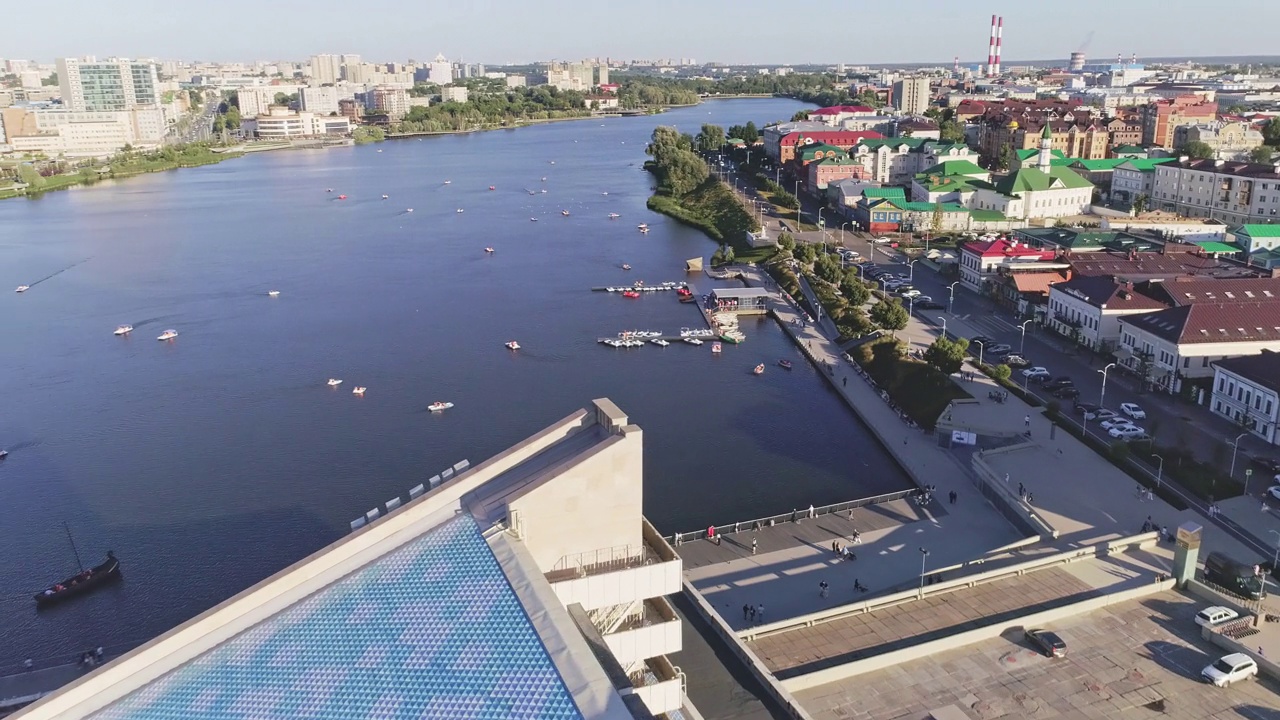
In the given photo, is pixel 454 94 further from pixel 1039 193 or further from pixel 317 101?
pixel 1039 193

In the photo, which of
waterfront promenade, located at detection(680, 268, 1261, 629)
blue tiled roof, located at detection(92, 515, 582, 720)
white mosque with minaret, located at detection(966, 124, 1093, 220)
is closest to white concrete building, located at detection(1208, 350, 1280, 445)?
waterfront promenade, located at detection(680, 268, 1261, 629)

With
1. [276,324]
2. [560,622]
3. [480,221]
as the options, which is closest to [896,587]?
[560,622]

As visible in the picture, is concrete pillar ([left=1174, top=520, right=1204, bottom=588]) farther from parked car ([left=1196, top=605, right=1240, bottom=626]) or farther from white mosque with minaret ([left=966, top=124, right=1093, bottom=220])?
white mosque with minaret ([left=966, top=124, right=1093, bottom=220])

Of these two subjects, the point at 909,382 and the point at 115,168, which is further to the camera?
the point at 115,168

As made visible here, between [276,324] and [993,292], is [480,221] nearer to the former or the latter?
[276,324]

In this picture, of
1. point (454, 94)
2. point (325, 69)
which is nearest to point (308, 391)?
point (454, 94)
